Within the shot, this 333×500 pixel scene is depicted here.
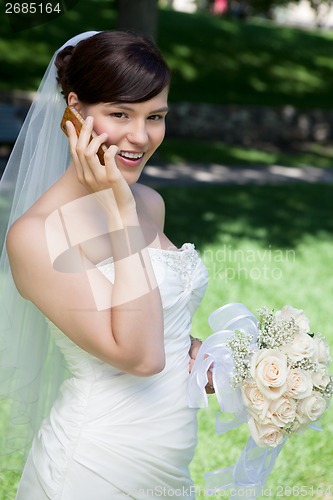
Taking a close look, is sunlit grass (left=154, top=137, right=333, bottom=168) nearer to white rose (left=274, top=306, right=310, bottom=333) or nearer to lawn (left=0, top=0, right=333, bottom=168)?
lawn (left=0, top=0, right=333, bottom=168)

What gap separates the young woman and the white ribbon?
84 millimetres

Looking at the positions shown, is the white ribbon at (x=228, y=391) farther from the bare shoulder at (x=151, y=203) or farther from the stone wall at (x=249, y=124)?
the stone wall at (x=249, y=124)

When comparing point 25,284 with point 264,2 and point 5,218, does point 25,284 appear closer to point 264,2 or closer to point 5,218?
point 5,218

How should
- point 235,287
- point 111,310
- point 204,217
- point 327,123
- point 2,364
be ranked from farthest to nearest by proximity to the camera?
point 327,123, point 204,217, point 235,287, point 2,364, point 111,310

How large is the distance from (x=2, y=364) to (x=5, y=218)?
0.62 meters

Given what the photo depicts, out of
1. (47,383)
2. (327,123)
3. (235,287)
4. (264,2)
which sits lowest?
(327,123)

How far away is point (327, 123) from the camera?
796 inches

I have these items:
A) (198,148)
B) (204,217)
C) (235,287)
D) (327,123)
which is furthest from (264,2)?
(235,287)

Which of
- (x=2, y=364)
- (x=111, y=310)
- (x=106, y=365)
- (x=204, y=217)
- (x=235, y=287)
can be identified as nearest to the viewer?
(x=111, y=310)

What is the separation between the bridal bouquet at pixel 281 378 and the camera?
268cm

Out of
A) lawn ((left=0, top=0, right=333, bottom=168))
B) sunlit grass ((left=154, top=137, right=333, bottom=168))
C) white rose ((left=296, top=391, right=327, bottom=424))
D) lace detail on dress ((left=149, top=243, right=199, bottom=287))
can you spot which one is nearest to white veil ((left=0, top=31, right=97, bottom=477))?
lace detail on dress ((left=149, top=243, right=199, bottom=287))

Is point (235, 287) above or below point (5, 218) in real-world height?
below

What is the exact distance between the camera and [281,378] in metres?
2.66

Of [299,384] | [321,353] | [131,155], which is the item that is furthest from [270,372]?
[131,155]
